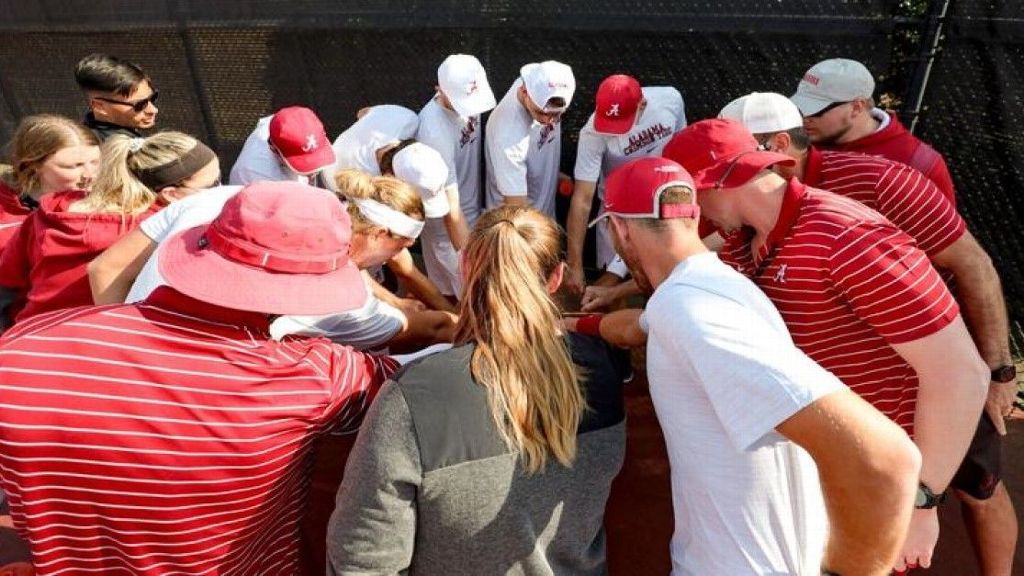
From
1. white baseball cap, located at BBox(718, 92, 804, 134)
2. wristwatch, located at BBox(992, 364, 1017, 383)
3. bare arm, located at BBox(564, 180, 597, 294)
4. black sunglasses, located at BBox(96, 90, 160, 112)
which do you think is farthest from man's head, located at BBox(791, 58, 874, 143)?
black sunglasses, located at BBox(96, 90, 160, 112)

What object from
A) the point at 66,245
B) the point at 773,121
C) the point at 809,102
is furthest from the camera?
the point at 809,102

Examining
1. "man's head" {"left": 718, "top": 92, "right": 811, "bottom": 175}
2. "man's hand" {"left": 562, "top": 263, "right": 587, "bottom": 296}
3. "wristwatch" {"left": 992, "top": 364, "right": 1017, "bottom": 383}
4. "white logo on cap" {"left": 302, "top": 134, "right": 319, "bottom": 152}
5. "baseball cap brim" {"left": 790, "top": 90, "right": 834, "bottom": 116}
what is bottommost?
"man's hand" {"left": 562, "top": 263, "right": 587, "bottom": 296}

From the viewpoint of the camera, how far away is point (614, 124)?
3535 mm

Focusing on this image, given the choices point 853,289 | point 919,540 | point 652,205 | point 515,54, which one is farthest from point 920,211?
point 515,54

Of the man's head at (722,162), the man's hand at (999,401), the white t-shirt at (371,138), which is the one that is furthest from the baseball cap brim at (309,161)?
the man's hand at (999,401)

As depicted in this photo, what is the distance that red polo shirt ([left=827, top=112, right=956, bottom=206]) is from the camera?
2.59m

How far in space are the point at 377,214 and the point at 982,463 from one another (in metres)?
1.96

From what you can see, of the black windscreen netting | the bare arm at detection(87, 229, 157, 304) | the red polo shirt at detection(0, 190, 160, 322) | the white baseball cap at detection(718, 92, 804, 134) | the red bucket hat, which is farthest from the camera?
the black windscreen netting

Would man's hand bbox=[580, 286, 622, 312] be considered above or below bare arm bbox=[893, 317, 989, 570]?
below

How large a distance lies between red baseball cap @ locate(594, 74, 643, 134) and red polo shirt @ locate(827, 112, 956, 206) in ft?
3.37

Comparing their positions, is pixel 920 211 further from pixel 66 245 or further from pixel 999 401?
pixel 66 245

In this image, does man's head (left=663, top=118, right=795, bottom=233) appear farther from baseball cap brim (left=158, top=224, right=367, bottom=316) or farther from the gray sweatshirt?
baseball cap brim (left=158, top=224, right=367, bottom=316)

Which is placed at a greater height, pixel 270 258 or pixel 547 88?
pixel 270 258

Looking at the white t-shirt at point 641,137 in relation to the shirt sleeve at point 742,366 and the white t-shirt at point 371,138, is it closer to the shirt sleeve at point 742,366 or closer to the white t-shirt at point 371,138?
the white t-shirt at point 371,138
